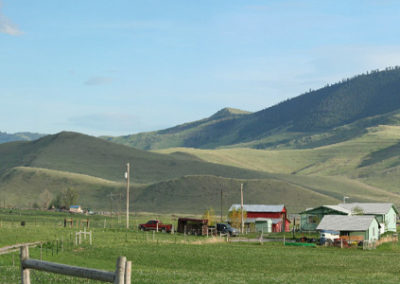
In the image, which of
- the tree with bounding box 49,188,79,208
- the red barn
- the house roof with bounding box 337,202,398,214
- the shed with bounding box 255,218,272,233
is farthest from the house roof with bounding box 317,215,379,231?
the tree with bounding box 49,188,79,208

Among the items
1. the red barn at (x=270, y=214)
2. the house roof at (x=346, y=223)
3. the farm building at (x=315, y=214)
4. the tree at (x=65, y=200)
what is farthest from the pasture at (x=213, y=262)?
the tree at (x=65, y=200)

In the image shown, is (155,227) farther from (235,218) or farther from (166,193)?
(166,193)

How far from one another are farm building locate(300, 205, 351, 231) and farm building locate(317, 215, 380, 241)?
13.1 m

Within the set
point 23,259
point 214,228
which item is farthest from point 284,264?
point 214,228

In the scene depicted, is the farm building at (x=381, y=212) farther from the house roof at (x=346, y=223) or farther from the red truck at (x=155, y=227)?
the red truck at (x=155, y=227)

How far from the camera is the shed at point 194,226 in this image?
275ft

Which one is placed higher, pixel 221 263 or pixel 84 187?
pixel 84 187

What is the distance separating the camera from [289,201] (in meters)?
178

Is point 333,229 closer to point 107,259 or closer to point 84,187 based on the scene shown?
point 107,259

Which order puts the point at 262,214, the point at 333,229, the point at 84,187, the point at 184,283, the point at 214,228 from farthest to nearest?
the point at 84,187 < the point at 262,214 < the point at 214,228 < the point at 333,229 < the point at 184,283

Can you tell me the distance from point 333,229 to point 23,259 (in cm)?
6719

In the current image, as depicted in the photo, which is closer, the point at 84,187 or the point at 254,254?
the point at 254,254

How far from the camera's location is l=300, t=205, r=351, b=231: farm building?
9620cm

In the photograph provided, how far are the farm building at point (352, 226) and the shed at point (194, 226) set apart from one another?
A: 14180 millimetres
